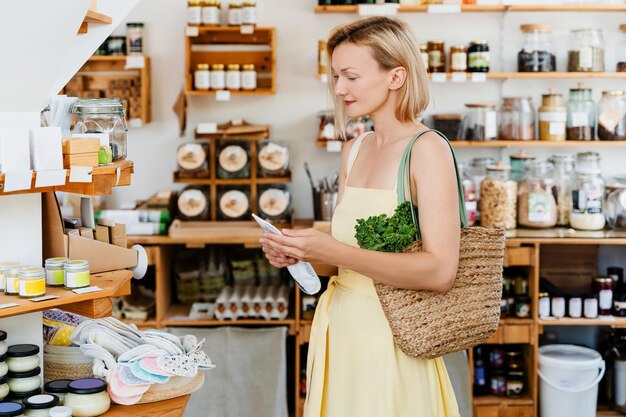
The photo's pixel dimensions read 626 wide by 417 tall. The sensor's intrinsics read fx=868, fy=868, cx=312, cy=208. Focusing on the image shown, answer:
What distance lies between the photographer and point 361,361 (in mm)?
2037

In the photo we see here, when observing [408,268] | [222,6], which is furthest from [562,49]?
[408,268]

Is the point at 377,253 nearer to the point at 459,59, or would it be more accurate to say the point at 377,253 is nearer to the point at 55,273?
the point at 55,273

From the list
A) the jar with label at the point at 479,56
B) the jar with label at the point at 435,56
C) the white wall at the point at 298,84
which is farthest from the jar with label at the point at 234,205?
the jar with label at the point at 479,56

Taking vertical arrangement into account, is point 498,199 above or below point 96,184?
below

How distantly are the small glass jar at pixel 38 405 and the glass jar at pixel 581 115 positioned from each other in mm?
3047

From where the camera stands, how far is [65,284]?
1875mm

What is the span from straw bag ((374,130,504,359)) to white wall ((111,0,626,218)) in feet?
7.92

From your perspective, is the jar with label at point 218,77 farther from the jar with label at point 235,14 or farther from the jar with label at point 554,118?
the jar with label at point 554,118

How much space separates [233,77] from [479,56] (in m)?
1.17

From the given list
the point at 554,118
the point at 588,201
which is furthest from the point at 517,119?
the point at 588,201

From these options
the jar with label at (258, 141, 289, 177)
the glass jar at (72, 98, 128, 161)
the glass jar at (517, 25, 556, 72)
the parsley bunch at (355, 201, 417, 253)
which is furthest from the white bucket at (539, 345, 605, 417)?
the glass jar at (72, 98, 128, 161)

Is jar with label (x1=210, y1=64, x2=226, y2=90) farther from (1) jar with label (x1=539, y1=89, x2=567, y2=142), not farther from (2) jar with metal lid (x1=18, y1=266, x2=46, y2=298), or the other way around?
(2) jar with metal lid (x1=18, y1=266, x2=46, y2=298)

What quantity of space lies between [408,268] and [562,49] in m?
2.82

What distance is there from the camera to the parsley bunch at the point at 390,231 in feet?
6.31
